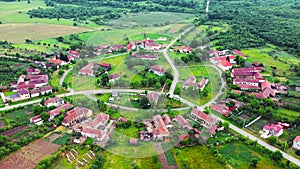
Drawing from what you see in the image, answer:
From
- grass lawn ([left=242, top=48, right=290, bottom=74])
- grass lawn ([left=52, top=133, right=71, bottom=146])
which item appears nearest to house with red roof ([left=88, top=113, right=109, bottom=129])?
grass lawn ([left=52, top=133, right=71, bottom=146])

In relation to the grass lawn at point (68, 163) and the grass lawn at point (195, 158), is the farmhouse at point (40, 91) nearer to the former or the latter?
the grass lawn at point (68, 163)

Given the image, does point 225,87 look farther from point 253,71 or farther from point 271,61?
point 271,61

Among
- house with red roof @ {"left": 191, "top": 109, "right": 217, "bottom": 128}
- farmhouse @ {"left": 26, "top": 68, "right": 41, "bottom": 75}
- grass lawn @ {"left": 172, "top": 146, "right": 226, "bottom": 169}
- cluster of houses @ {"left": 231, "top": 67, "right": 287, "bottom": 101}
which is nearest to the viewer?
grass lawn @ {"left": 172, "top": 146, "right": 226, "bottom": 169}

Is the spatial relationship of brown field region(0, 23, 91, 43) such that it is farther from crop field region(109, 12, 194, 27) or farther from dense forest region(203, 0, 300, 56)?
crop field region(109, 12, 194, 27)

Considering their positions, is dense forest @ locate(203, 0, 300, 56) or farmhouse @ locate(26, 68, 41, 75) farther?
dense forest @ locate(203, 0, 300, 56)

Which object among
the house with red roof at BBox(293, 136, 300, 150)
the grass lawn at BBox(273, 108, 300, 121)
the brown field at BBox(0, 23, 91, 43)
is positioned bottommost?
the house with red roof at BBox(293, 136, 300, 150)
